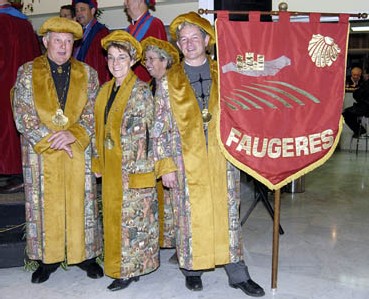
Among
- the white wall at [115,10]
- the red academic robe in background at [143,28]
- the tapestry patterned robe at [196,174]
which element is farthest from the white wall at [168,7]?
the tapestry patterned robe at [196,174]

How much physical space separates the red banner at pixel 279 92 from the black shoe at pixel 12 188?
197cm

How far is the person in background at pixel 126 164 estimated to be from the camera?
114 inches

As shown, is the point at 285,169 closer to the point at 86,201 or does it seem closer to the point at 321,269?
the point at 321,269

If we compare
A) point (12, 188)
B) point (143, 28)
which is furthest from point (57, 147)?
point (143, 28)

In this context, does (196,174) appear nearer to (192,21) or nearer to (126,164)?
(126,164)

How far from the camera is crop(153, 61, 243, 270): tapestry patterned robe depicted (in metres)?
2.85

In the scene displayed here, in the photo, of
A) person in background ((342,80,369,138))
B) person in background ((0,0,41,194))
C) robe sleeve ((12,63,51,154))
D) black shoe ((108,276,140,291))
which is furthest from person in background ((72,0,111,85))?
person in background ((342,80,369,138))

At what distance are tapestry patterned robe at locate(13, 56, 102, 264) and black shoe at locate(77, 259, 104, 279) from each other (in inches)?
5.5

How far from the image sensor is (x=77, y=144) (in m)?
3.07

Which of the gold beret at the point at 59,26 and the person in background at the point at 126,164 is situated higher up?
the gold beret at the point at 59,26

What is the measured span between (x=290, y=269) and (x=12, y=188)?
2.20m

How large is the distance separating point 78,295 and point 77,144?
0.89 metres

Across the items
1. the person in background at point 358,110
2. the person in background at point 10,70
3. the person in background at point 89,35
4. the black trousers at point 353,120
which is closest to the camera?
the person in background at point 10,70

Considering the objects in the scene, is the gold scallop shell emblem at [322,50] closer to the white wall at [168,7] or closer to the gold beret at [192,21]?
the gold beret at [192,21]
